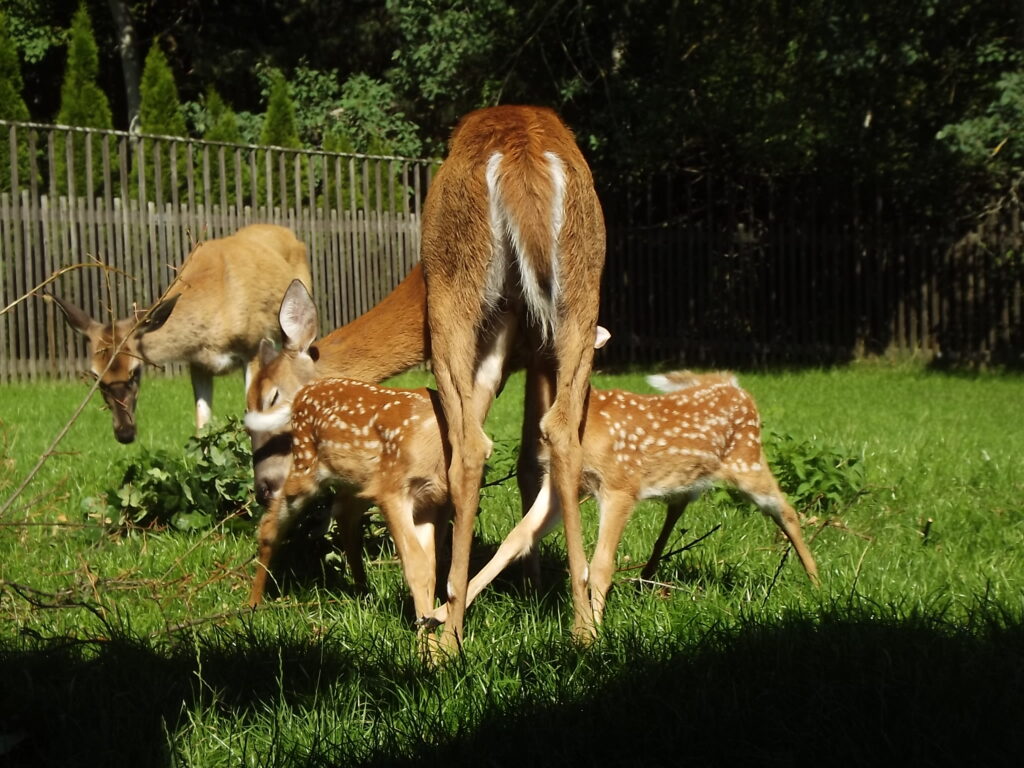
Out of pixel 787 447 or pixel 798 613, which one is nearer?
pixel 798 613

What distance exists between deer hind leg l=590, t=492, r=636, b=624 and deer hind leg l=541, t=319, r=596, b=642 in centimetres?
10

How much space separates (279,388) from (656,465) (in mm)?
2148

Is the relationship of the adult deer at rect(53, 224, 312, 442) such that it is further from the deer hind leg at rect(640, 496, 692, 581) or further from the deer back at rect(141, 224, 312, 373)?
the deer hind leg at rect(640, 496, 692, 581)

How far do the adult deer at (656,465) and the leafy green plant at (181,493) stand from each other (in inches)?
77.5

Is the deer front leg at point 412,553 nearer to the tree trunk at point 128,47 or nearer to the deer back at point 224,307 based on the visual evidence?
the deer back at point 224,307

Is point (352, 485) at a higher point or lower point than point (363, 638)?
higher

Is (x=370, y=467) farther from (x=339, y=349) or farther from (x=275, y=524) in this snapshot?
(x=339, y=349)

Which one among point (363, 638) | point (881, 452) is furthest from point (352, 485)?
point (881, 452)

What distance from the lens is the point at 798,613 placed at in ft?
12.9

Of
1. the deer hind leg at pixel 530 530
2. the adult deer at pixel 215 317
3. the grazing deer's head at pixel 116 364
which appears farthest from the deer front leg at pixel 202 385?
the deer hind leg at pixel 530 530

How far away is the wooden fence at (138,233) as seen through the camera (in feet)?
45.8

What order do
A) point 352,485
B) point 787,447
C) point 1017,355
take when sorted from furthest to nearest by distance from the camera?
point 1017,355 → point 787,447 → point 352,485

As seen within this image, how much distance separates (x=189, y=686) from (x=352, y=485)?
4.40 ft

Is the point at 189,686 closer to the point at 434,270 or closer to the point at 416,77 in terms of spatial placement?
the point at 434,270
